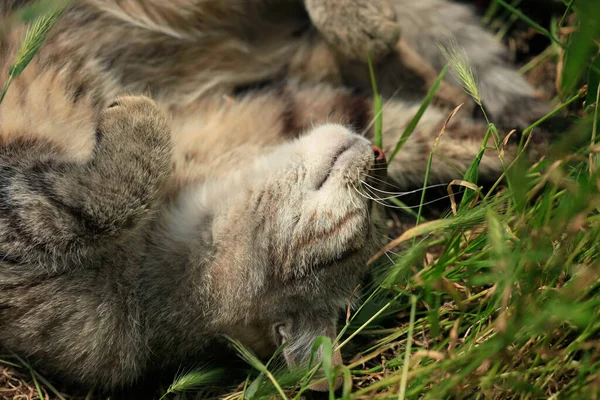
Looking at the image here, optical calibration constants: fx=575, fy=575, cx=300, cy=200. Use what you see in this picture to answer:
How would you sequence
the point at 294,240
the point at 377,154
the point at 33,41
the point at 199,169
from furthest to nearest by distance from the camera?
the point at 199,169 → the point at 377,154 → the point at 294,240 → the point at 33,41

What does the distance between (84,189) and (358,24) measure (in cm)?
122

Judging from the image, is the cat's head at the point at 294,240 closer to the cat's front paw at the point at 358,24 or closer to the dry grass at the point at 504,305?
the dry grass at the point at 504,305

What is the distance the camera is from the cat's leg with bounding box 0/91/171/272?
1509 millimetres

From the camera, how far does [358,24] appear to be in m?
2.20

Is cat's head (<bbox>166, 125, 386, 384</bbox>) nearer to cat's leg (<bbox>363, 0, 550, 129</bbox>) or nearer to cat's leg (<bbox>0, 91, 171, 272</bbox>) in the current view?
cat's leg (<bbox>0, 91, 171, 272</bbox>)

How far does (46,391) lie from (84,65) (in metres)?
1.12

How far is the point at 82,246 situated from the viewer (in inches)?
60.9

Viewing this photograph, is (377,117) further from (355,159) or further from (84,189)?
(84,189)

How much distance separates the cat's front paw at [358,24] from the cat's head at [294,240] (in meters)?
0.51

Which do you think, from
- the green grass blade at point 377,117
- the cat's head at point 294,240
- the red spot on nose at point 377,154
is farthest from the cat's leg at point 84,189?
the green grass blade at point 377,117

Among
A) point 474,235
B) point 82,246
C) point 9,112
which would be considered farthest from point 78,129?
point 474,235

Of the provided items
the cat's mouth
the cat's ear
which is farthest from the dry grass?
the cat's mouth

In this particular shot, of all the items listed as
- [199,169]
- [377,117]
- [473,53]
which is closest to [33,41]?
[199,169]

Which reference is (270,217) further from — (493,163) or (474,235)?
(493,163)
